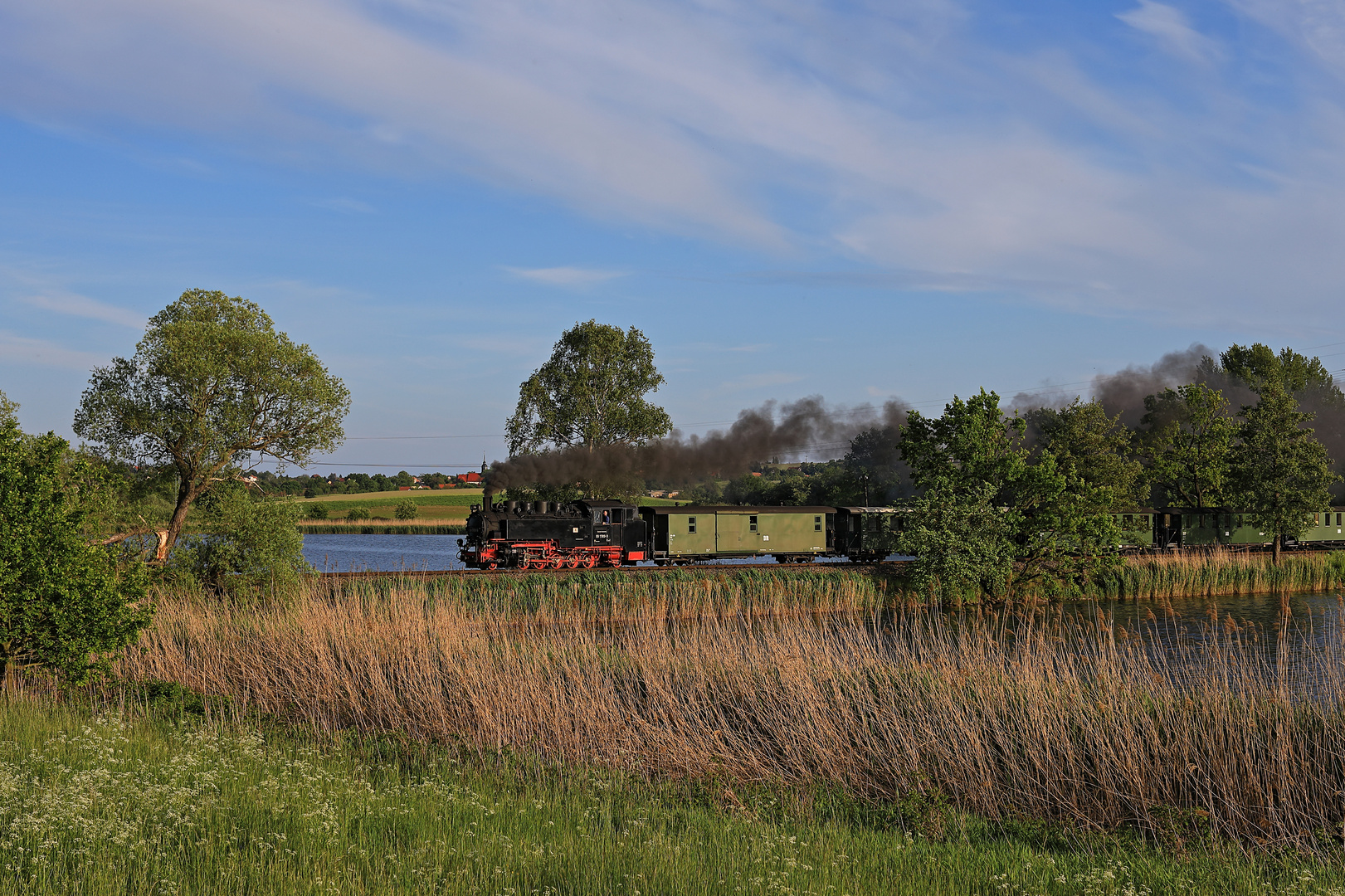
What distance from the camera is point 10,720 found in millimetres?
10438

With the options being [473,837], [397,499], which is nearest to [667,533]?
[473,837]

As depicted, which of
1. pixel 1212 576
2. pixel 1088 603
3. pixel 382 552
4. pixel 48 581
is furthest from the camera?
pixel 382 552

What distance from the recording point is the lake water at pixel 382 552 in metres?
48.7

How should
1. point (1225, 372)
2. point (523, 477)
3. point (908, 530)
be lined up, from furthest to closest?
point (1225, 372) → point (523, 477) → point (908, 530)

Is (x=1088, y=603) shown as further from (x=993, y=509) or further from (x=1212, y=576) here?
(x=1212, y=576)

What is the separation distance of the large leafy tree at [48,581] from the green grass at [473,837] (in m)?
2.08

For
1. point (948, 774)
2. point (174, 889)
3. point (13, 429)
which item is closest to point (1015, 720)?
point (948, 774)

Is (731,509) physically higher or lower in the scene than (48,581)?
higher

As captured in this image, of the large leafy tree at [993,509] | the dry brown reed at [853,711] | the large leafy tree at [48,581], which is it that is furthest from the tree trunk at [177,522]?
the large leafy tree at [993,509]

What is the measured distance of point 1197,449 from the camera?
175 feet

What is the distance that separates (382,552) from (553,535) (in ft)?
115

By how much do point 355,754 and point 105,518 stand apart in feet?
55.4

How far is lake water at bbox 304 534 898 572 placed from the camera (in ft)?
160

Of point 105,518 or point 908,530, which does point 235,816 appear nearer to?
point 105,518
